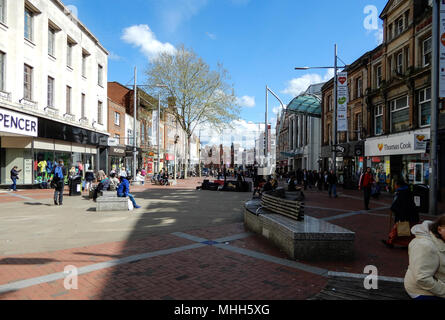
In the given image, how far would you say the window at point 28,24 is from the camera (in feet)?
59.0

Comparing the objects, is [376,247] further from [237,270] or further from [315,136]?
[315,136]

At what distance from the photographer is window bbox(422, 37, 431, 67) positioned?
706 inches

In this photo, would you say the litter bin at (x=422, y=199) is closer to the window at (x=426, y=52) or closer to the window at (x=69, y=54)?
the window at (x=426, y=52)

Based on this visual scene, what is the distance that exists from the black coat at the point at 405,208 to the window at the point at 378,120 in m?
18.7

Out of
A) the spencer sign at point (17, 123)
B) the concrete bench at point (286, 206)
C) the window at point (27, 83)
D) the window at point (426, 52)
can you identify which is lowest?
the concrete bench at point (286, 206)

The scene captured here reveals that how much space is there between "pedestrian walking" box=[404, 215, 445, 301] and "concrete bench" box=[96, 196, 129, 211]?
968cm

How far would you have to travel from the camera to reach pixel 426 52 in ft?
59.7

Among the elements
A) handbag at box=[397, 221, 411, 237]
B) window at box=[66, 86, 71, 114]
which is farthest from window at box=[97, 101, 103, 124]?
handbag at box=[397, 221, 411, 237]

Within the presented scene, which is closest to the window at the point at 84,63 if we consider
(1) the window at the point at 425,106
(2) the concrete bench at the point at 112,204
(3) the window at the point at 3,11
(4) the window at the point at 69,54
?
(4) the window at the point at 69,54

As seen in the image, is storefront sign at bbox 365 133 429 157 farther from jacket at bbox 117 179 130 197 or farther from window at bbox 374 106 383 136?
jacket at bbox 117 179 130 197

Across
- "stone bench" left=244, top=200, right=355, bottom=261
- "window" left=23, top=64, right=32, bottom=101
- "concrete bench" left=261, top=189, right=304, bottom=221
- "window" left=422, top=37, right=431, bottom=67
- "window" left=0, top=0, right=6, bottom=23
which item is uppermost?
"window" left=0, top=0, right=6, bottom=23

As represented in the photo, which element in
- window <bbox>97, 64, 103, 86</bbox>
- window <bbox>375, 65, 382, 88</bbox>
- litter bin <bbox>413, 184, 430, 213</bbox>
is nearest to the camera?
litter bin <bbox>413, 184, 430, 213</bbox>
